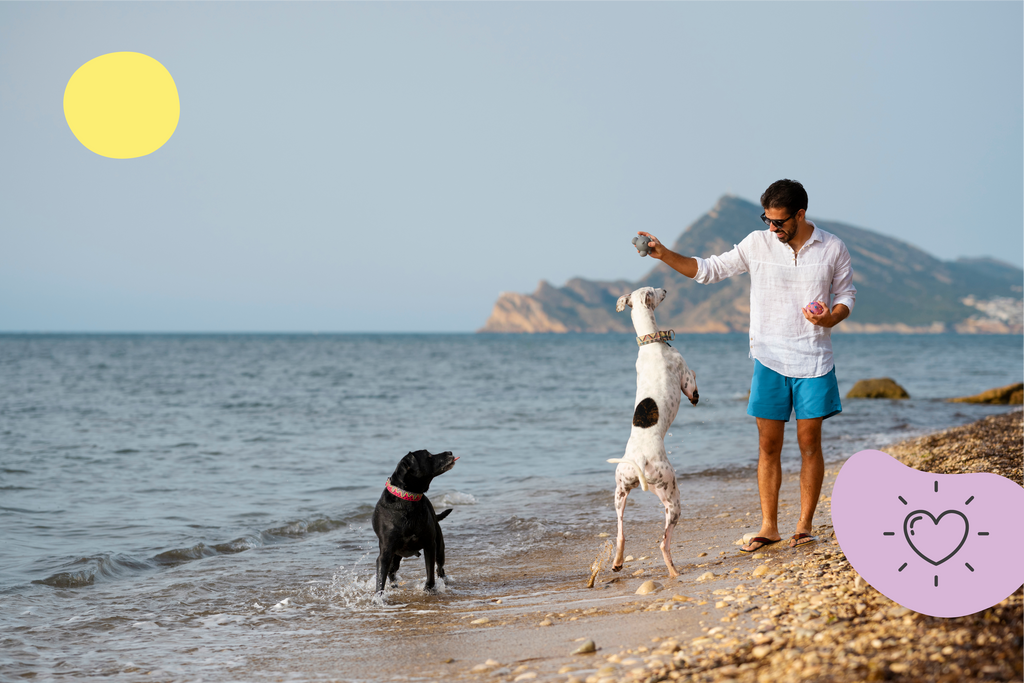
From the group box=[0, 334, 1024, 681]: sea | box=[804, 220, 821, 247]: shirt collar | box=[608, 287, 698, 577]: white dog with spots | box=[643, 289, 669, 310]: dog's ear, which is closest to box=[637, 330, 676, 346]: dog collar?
box=[608, 287, 698, 577]: white dog with spots

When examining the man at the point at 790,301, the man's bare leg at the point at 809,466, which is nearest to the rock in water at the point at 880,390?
the man's bare leg at the point at 809,466

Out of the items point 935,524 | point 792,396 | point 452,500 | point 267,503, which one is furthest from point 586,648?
point 267,503

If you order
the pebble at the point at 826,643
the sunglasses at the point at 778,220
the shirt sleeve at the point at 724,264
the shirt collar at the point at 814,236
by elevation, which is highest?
the sunglasses at the point at 778,220

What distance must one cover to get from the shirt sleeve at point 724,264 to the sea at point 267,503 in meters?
2.90

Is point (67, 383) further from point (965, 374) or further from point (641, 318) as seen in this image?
point (965, 374)

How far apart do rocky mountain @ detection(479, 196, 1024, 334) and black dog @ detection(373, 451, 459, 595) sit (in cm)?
11711

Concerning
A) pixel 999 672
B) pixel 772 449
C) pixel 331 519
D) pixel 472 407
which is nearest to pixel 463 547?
pixel 331 519

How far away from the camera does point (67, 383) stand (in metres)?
28.6

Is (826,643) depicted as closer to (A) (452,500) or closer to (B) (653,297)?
(B) (653,297)

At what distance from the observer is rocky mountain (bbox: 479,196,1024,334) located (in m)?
140

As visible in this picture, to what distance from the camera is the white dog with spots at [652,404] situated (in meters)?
4.36

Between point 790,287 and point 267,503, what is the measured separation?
6786 mm

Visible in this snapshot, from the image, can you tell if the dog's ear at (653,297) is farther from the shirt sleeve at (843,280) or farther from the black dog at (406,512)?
the black dog at (406,512)

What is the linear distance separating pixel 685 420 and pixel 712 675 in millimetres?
13493
